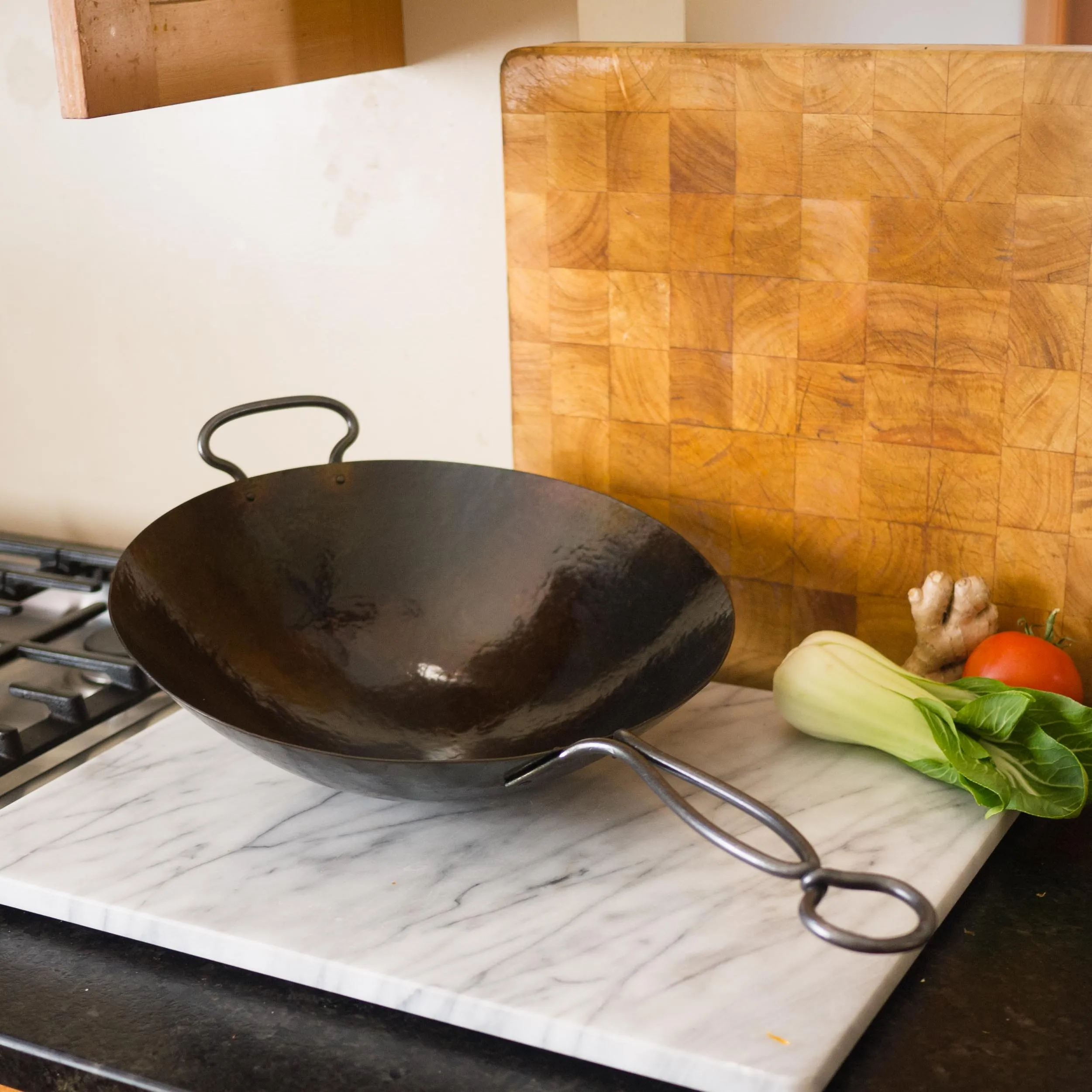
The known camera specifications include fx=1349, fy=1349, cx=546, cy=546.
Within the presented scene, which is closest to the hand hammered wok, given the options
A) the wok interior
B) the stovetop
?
the wok interior

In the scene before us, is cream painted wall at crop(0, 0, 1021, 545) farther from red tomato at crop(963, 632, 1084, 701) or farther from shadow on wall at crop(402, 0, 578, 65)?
red tomato at crop(963, 632, 1084, 701)

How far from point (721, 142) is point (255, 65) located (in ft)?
1.08

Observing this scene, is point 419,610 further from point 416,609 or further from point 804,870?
point 804,870

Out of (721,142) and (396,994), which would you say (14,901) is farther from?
(721,142)

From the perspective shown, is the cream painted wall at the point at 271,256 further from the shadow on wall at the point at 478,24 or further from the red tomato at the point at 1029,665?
the red tomato at the point at 1029,665

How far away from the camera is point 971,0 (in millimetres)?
1146

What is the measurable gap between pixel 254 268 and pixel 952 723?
0.78 m

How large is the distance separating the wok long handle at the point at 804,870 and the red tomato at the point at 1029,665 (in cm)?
28

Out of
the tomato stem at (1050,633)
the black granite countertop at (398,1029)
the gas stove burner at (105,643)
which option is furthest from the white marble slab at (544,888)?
the gas stove burner at (105,643)

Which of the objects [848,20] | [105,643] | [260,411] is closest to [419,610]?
[260,411]

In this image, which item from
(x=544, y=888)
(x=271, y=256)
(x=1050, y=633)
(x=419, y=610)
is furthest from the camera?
(x=271, y=256)

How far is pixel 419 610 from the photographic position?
3.23 feet

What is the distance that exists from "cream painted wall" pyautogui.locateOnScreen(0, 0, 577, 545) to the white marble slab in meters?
0.43

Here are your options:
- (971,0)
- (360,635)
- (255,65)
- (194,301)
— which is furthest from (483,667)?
(971,0)
